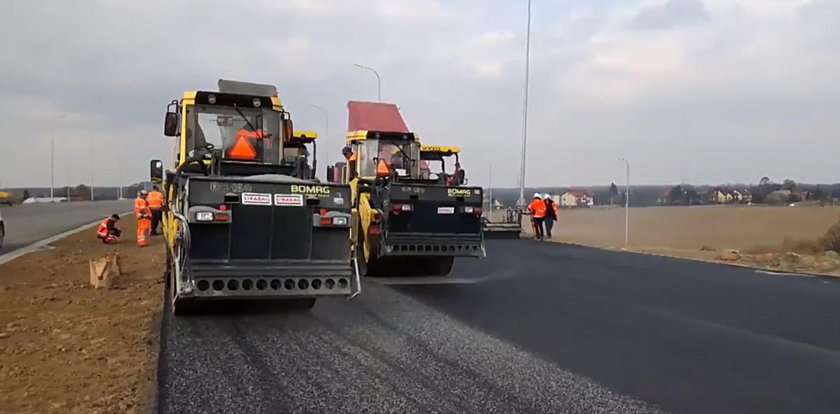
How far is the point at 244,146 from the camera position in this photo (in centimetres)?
1079

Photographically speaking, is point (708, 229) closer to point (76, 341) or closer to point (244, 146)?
point (244, 146)

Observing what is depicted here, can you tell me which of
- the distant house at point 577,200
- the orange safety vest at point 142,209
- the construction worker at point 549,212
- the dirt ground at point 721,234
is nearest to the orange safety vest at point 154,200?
the orange safety vest at point 142,209

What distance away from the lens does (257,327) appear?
8711mm

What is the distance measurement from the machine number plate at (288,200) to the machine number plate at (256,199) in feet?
0.29

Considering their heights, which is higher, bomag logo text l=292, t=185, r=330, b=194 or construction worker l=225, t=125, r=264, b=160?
construction worker l=225, t=125, r=264, b=160

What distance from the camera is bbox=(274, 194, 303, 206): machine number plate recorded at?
8758 millimetres

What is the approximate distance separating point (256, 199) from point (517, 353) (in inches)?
130

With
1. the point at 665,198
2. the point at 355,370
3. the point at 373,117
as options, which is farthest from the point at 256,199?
the point at 665,198

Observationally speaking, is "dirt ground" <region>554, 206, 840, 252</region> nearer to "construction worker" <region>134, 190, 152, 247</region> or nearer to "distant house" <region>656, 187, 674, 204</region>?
"construction worker" <region>134, 190, 152, 247</region>

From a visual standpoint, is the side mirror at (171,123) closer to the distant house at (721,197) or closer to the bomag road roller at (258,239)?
the bomag road roller at (258,239)

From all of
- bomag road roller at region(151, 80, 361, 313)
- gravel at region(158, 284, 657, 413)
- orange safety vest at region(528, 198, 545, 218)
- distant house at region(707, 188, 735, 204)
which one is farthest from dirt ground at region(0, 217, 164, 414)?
distant house at region(707, 188, 735, 204)

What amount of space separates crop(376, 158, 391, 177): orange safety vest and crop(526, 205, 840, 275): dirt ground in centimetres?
841

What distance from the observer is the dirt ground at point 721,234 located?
19.0 metres

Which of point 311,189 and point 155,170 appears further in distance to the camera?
point 155,170
